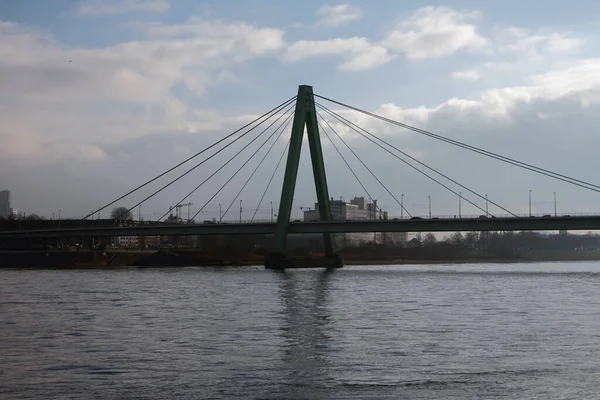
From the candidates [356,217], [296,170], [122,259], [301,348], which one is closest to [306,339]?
[301,348]

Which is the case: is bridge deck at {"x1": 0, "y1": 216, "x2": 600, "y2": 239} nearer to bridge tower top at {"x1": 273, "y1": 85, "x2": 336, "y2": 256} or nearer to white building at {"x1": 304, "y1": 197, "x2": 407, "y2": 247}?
bridge tower top at {"x1": 273, "y1": 85, "x2": 336, "y2": 256}

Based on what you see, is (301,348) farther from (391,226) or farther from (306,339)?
(391,226)

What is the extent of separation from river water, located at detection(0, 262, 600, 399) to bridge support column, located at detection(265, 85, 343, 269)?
92.4 feet

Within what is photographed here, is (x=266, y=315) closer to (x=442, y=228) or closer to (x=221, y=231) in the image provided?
(x=442, y=228)

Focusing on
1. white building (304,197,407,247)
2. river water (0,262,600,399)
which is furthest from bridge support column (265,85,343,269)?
white building (304,197,407,247)

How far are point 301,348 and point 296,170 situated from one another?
43.3 meters

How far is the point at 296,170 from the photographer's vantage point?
6041 centimetres

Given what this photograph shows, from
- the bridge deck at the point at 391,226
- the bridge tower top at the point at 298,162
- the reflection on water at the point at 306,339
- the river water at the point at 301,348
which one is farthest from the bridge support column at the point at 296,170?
the river water at the point at 301,348

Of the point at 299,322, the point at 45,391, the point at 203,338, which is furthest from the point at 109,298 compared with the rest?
the point at 45,391

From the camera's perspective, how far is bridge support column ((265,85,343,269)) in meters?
60.1

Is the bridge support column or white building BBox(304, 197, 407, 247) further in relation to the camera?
white building BBox(304, 197, 407, 247)

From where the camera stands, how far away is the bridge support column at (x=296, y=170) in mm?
60094

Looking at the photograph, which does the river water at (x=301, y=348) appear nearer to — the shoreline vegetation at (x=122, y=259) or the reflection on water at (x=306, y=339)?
the reflection on water at (x=306, y=339)

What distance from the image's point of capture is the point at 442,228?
60688 mm
